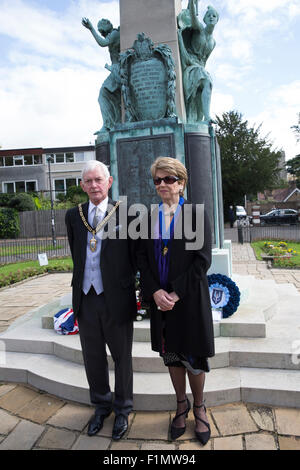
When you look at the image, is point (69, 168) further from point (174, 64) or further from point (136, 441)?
point (136, 441)

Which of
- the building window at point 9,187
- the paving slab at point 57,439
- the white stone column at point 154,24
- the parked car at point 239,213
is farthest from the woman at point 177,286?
the building window at point 9,187

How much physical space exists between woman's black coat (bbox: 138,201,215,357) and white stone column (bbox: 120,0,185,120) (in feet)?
9.75

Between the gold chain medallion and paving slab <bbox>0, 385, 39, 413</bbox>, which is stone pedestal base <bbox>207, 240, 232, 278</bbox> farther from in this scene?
paving slab <bbox>0, 385, 39, 413</bbox>

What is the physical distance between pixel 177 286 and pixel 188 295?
100 mm

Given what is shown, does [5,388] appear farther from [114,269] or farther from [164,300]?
[164,300]

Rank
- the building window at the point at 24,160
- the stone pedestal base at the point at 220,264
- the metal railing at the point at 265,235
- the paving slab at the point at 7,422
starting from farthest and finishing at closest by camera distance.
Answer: the building window at the point at 24,160 → the metal railing at the point at 265,235 → the stone pedestal base at the point at 220,264 → the paving slab at the point at 7,422

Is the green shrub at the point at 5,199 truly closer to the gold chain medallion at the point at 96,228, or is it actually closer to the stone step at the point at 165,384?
the stone step at the point at 165,384

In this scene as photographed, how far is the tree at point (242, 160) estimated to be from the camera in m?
31.9

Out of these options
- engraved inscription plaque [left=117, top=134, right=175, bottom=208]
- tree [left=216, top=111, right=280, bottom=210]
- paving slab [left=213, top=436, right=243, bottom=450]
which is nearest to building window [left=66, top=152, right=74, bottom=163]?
tree [left=216, top=111, right=280, bottom=210]

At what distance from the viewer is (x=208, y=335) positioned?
2.31m

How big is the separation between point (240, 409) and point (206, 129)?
338 cm

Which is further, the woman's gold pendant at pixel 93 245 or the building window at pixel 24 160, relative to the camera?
the building window at pixel 24 160

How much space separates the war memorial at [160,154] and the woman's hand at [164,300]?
1166mm

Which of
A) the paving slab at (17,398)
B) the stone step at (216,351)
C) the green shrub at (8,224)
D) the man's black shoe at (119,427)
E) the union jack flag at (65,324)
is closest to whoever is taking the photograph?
the man's black shoe at (119,427)
